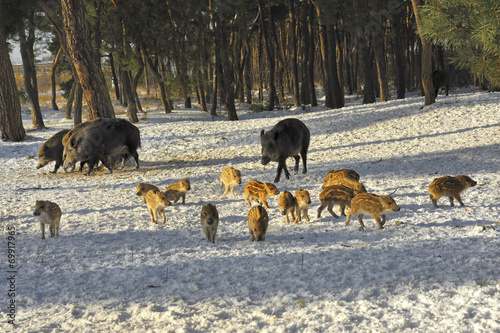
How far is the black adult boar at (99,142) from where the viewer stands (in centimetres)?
1242

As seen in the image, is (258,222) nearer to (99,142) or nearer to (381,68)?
(99,142)

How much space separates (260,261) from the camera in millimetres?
5359

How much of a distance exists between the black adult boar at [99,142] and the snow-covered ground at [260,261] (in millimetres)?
895

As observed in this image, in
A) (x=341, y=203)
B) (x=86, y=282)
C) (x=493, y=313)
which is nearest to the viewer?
(x=493, y=313)

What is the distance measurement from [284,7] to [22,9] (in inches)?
738

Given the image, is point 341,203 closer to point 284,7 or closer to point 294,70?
point 294,70

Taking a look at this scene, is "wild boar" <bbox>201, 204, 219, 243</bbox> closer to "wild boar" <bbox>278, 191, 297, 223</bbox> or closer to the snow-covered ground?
the snow-covered ground

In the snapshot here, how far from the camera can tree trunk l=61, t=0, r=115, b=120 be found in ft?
46.0

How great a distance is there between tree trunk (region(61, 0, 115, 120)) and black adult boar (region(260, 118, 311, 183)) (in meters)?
6.94

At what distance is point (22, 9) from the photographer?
19.9m

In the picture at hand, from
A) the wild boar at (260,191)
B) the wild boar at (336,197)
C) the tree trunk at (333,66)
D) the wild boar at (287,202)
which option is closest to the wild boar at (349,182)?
the wild boar at (336,197)

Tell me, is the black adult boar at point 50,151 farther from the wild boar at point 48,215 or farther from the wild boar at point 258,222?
the wild boar at point 258,222

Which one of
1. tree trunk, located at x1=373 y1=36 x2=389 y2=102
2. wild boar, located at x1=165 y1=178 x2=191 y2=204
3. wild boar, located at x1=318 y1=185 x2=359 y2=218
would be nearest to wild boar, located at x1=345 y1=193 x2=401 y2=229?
wild boar, located at x1=318 y1=185 x2=359 y2=218

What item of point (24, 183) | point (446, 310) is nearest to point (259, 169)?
point (24, 183)
